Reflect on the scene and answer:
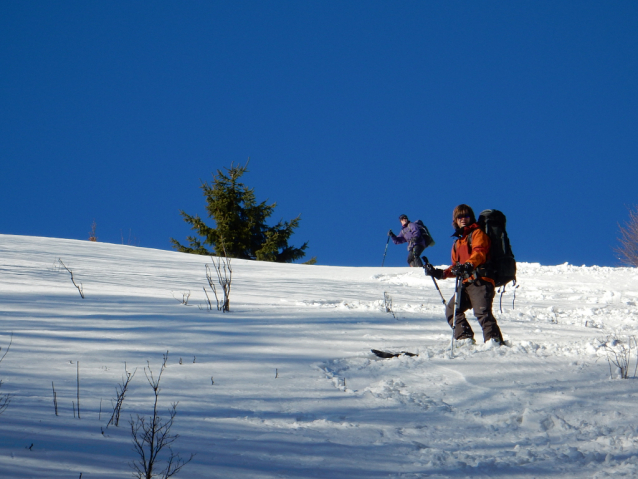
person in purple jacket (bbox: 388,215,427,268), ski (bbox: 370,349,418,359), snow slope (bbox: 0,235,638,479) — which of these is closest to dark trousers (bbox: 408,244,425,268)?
person in purple jacket (bbox: 388,215,427,268)

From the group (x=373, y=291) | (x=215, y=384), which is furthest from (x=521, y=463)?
(x=373, y=291)

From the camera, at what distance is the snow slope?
258 cm

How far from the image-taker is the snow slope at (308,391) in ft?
8.48

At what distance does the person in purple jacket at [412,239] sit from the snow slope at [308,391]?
5.25m

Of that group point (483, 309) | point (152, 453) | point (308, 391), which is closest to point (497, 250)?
point (483, 309)

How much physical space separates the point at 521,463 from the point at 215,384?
2.16 metres

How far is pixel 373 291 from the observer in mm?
10367

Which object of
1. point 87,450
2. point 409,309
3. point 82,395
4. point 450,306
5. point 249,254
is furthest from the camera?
point 249,254

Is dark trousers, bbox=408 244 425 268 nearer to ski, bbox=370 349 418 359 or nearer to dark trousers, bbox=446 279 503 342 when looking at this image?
dark trousers, bbox=446 279 503 342

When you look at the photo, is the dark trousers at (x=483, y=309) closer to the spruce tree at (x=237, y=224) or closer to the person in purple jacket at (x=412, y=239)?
the person in purple jacket at (x=412, y=239)

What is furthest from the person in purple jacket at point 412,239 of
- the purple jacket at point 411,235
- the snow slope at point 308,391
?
the snow slope at point 308,391

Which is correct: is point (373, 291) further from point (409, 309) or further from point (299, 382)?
point (299, 382)

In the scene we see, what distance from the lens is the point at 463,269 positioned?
5.00 m

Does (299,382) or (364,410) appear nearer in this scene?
(364,410)
